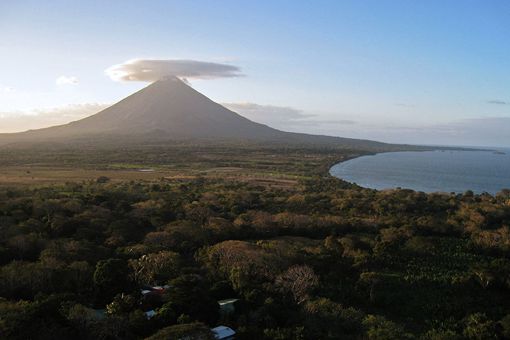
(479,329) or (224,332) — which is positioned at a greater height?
(224,332)

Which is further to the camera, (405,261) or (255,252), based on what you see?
(405,261)

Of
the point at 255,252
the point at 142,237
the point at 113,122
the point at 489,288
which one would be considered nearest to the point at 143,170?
the point at 142,237

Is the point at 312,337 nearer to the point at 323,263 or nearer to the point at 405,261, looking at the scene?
the point at 323,263

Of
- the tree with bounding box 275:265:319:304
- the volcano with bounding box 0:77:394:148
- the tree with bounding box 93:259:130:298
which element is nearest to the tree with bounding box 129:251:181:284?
the tree with bounding box 93:259:130:298

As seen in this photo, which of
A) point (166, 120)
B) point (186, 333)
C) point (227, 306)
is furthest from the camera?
point (166, 120)

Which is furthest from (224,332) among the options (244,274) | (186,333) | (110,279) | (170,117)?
(170,117)

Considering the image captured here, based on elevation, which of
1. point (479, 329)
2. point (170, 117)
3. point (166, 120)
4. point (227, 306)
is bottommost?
point (479, 329)

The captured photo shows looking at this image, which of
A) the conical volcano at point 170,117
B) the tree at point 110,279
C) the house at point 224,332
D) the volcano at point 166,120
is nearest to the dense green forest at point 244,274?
the tree at point 110,279

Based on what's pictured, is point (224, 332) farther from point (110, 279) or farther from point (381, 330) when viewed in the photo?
point (110, 279)
